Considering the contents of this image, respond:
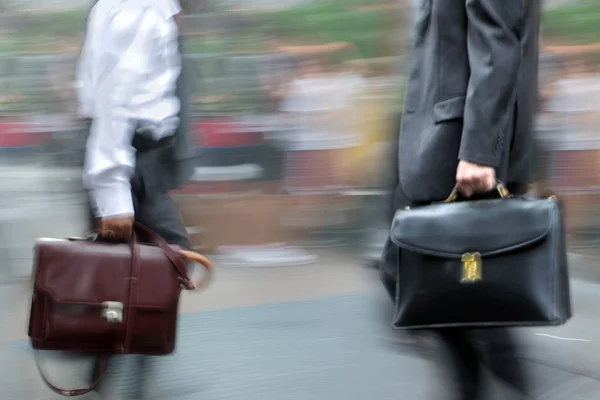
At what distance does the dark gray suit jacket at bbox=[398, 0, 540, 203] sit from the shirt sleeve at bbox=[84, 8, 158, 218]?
2.72 feet

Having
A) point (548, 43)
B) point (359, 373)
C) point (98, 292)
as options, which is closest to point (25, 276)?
point (359, 373)

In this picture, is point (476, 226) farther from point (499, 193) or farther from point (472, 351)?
point (472, 351)

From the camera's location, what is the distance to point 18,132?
7.44 metres

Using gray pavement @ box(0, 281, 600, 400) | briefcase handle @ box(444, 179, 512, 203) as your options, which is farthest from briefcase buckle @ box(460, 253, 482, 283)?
gray pavement @ box(0, 281, 600, 400)

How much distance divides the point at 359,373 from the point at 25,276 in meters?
2.86

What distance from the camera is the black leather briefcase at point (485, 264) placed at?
2.21 m

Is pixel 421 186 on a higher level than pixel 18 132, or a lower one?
higher

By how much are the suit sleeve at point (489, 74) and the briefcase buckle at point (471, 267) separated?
8.5 inches

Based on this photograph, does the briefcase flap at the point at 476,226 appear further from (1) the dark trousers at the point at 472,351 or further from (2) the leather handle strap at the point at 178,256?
(2) the leather handle strap at the point at 178,256

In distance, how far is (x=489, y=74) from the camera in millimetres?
2219

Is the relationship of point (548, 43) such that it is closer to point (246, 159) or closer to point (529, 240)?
point (246, 159)

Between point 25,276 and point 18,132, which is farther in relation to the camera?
point 18,132

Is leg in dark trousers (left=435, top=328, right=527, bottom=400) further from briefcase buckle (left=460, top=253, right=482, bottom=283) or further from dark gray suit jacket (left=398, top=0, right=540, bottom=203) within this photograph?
dark gray suit jacket (left=398, top=0, right=540, bottom=203)

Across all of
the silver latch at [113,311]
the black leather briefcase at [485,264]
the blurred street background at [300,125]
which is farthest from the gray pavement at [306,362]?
the blurred street background at [300,125]
